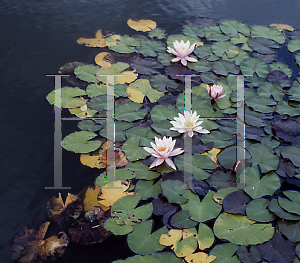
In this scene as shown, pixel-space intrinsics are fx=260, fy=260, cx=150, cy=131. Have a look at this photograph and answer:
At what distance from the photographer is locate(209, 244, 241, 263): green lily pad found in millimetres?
1524

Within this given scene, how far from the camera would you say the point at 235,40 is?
3250 millimetres

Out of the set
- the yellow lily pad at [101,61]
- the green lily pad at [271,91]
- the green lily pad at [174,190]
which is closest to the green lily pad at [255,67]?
the green lily pad at [271,91]

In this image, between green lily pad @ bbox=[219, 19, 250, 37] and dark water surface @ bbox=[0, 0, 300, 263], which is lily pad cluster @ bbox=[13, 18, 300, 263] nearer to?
green lily pad @ bbox=[219, 19, 250, 37]

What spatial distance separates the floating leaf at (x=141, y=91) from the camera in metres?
2.55

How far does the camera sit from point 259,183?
189cm

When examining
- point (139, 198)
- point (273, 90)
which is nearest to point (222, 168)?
point (139, 198)

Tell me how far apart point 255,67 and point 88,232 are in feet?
7.77

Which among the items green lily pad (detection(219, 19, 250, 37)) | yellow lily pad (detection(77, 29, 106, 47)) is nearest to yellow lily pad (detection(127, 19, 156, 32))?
yellow lily pad (detection(77, 29, 106, 47))

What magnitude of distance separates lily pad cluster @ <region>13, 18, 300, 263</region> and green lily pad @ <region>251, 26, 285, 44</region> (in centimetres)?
2

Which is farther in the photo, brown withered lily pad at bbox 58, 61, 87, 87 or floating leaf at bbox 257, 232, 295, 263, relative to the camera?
brown withered lily pad at bbox 58, 61, 87, 87

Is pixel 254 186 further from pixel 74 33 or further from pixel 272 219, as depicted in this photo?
pixel 74 33

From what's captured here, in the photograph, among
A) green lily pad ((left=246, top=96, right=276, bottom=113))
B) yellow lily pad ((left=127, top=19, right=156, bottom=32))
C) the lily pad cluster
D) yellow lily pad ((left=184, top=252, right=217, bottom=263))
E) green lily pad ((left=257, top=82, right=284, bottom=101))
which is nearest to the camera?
yellow lily pad ((left=184, top=252, right=217, bottom=263))

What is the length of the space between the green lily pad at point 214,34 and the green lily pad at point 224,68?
1.76ft

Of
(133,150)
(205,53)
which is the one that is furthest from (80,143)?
(205,53)
